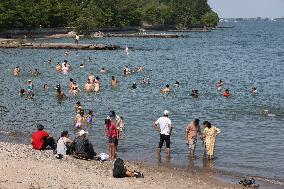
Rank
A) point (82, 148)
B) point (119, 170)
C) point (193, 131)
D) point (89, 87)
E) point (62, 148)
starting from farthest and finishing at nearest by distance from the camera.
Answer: point (89, 87) < point (193, 131) < point (62, 148) < point (82, 148) < point (119, 170)

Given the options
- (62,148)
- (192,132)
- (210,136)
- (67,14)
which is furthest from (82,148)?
(67,14)

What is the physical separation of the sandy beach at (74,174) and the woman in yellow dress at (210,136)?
215cm

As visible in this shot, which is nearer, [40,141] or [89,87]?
[40,141]

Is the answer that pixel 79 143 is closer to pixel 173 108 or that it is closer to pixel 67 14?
pixel 173 108

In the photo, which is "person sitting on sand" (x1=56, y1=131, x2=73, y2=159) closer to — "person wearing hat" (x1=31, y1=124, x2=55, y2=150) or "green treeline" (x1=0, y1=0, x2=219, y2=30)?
"person wearing hat" (x1=31, y1=124, x2=55, y2=150)

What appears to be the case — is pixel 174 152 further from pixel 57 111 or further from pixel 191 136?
Result: pixel 57 111

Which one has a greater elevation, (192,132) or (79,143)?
(192,132)

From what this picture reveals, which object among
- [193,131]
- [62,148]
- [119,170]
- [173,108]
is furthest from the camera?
[173,108]

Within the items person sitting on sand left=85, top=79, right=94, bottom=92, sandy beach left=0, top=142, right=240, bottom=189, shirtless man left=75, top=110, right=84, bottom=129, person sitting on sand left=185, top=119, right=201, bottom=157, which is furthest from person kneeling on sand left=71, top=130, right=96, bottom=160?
person sitting on sand left=85, top=79, right=94, bottom=92

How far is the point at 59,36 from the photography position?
13788cm

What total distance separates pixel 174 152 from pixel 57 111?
1315cm

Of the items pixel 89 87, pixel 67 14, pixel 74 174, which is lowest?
pixel 89 87

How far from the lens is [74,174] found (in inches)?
750

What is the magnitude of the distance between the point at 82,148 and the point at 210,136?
5406mm
